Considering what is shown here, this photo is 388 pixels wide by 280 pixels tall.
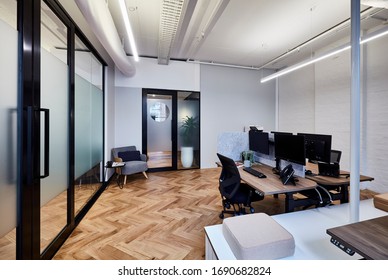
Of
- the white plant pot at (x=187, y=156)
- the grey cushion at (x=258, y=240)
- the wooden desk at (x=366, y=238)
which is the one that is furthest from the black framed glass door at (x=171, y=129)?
the wooden desk at (x=366, y=238)

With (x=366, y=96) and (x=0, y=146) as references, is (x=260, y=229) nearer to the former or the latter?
(x=0, y=146)

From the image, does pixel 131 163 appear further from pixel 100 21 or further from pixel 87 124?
pixel 100 21

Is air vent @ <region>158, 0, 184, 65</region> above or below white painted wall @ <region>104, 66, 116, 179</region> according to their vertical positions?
above

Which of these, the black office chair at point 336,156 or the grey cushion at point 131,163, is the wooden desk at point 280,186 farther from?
the grey cushion at point 131,163

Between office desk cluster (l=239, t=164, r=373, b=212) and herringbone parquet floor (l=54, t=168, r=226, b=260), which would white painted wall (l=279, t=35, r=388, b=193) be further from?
herringbone parquet floor (l=54, t=168, r=226, b=260)

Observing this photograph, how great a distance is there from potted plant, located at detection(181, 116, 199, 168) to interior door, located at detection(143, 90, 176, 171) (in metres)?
0.29

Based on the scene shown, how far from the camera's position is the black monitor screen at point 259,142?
8.83 ft

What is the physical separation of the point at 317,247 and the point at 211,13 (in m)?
3.58

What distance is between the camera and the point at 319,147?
2.39m

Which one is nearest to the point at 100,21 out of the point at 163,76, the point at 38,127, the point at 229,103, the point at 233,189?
the point at 38,127

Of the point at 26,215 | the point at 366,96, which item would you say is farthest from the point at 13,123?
the point at 366,96

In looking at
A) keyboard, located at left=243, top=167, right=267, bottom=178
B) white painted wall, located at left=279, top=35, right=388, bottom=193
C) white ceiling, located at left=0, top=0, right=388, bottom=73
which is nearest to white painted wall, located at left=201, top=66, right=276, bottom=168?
white ceiling, located at left=0, top=0, right=388, bottom=73

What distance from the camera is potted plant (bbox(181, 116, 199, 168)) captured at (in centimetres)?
544

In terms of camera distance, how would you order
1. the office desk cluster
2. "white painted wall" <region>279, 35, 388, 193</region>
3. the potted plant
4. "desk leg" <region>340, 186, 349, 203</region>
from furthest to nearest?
the potted plant, "white painted wall" <region>279, 35, 388, 193</region>, "desk leg" <region>340, 186, 349, 203</region>, the office desk cluster
